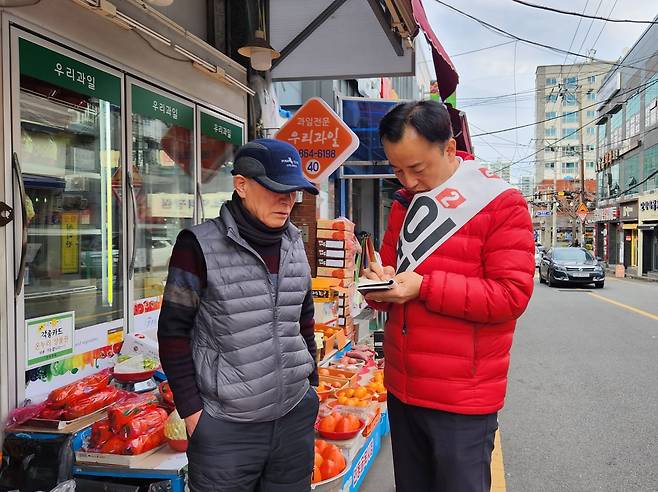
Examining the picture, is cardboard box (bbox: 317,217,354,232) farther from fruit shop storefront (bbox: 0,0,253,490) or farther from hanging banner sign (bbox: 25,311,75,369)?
hanging banner sign (bbox: 25,311,75,369)

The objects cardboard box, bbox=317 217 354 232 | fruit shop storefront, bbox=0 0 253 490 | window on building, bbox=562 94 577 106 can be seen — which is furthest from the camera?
window on building, bbox=562 94 577 106

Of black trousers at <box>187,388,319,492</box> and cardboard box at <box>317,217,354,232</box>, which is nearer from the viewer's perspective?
black trousers at <box>187,388,319,492</box>

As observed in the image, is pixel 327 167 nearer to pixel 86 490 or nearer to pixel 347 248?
pixel 347 248

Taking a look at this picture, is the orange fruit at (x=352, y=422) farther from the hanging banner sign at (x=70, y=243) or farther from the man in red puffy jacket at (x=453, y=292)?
the hanging banner sign at (x=70, y=243)

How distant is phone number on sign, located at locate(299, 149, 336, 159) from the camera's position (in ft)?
16.9

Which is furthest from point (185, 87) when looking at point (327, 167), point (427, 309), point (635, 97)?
point (635, 97)

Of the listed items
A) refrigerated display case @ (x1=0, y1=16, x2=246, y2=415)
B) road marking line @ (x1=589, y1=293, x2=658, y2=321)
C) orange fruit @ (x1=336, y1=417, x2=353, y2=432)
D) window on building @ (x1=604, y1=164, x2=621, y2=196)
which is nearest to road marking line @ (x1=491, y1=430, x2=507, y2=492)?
orange fruit @ (x1=336, y1=417, x2=353, y2=432)

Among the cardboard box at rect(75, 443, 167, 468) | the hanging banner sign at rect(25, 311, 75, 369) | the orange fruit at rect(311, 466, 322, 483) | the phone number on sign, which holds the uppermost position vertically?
the phone number on sign

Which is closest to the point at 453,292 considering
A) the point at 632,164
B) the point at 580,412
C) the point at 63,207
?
the point at 63,207

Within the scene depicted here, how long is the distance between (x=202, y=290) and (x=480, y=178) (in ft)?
3.74

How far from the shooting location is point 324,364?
5.37m

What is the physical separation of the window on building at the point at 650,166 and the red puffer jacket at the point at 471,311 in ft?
127

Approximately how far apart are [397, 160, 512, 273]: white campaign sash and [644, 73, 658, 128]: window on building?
39271mm

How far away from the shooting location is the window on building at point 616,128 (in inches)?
1757
